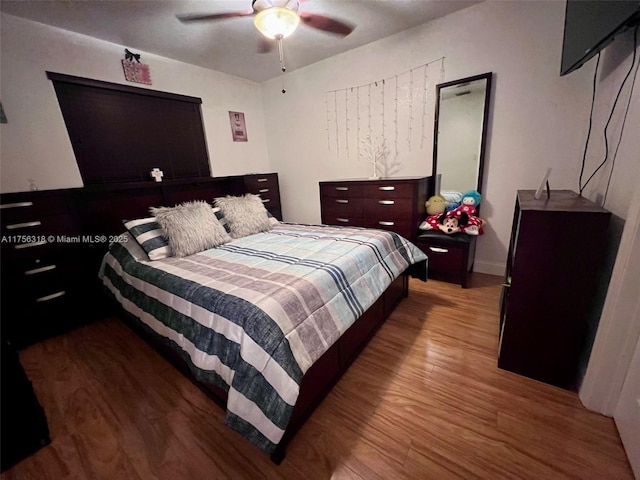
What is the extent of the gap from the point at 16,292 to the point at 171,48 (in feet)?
8.30

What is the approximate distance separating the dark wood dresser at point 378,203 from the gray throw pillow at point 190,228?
1.35 metres

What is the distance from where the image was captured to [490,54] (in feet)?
7.20

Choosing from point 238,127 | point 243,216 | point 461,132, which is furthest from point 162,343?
point 461,132

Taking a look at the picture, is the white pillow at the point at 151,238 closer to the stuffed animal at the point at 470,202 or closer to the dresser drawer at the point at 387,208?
the dresser drawer at the point at 387,208

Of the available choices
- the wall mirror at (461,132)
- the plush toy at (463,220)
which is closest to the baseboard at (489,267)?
the plush toy at (463,220)

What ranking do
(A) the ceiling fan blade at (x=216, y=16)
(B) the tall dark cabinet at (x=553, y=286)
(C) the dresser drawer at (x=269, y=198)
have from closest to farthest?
(B) the tall dark cabinet at (x=553, y=286) → (A) the ceiling fan blade at (x=216, y=16) → (C) the dresser drawer at (x=269, y=198)

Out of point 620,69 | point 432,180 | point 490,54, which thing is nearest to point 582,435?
point 620,69

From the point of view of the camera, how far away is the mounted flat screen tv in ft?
3.15

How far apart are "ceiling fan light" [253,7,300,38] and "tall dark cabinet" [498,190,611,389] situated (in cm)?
175

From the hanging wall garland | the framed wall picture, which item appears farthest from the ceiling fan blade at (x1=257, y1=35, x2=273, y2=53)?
the framed wall picture

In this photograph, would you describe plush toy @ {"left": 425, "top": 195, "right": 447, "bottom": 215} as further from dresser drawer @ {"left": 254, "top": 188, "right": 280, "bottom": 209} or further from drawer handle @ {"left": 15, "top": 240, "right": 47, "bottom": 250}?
drawer handle @ {"left": 15, "top": 240, "right": 47, "bottom": 250}

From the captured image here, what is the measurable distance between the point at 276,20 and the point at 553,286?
2.15m

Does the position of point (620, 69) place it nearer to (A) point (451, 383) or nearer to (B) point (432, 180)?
(B) point (432, 180)

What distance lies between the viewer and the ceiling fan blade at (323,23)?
1.73 metres
